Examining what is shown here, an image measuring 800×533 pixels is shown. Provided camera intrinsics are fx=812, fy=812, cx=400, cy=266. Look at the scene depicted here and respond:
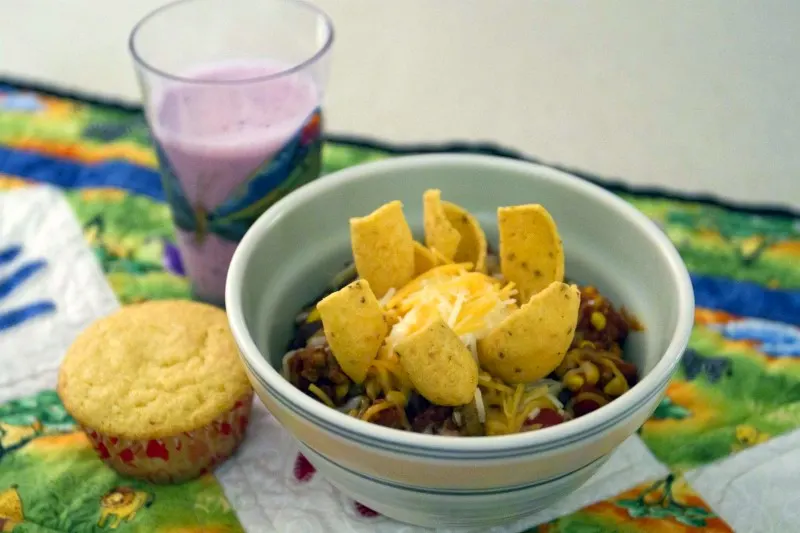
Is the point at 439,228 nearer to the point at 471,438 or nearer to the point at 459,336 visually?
the point at 459,336

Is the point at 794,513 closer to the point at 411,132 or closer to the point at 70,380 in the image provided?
the point at 70,380

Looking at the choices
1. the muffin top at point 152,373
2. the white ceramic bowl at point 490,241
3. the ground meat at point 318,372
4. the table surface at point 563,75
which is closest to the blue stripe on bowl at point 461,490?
the white ceramic bowl at point 490,241

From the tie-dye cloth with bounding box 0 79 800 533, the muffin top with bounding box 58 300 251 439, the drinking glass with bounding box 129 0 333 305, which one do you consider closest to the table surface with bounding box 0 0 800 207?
the tie-dye cloth with bounding box 0 79 800 533

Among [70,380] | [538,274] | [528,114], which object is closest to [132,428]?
[70,380]

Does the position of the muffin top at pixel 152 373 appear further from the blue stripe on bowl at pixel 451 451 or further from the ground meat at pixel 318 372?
the blue stripe on bowl at pixel 451 451

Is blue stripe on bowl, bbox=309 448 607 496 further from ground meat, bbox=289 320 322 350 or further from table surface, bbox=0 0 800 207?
table surface, bbox=0 0 800 207
